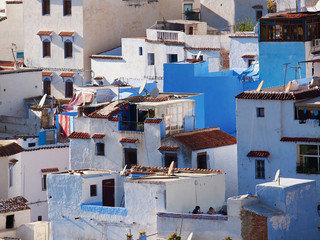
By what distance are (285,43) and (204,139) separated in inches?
263

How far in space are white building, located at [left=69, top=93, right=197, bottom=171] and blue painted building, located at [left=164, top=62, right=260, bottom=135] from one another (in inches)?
277

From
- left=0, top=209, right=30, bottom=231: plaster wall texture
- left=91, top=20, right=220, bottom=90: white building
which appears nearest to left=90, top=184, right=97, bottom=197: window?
left=0, top=209, right=30, bottom=231: plaster wall texture

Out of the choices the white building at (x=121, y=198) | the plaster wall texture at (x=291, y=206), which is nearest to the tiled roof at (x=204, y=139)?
the white building at (x=121, y=198)

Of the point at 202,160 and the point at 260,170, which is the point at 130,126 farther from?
the point at 260,170

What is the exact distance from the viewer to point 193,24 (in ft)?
252

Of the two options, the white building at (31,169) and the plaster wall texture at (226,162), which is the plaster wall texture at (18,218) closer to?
the white building at (31,169)

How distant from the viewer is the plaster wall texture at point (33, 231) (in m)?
53.2

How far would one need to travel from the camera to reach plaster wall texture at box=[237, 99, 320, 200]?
48562 mm

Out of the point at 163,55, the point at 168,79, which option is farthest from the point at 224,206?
the point at 163,55

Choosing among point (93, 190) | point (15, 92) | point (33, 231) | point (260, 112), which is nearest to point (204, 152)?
point (260, 112)

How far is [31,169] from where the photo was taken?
2359 inches

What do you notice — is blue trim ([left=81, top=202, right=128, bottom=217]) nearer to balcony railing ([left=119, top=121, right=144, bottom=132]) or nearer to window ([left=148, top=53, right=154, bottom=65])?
balcony railing ([left=119, top=121, right=144, bottom=132])

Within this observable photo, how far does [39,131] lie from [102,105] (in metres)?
10.7

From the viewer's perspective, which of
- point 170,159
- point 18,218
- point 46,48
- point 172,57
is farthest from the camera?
point 46,48
